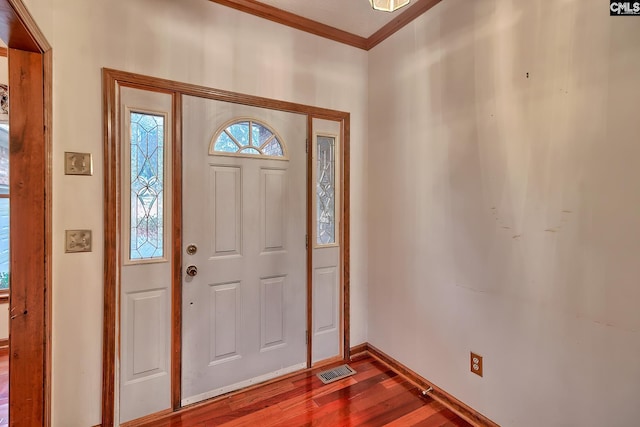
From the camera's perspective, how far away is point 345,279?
2.45 meters

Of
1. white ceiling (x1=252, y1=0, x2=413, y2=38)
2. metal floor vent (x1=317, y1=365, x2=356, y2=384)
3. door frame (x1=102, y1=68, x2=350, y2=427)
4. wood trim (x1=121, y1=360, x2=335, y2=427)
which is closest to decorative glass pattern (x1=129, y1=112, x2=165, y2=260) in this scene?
door frame (x1=102, y1=68, x2=350, y2=427)

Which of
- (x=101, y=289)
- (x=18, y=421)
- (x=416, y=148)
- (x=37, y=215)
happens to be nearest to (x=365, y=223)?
(x=416, y=148)

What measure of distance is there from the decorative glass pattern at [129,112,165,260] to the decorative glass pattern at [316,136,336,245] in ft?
3.64

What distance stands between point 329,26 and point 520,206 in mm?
1911

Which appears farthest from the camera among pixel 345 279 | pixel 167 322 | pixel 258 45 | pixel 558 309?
pixel 345 279

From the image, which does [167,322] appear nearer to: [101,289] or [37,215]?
[101,289]

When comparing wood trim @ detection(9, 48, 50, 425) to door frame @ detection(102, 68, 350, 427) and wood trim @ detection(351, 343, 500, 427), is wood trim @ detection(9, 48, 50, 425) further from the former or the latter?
wood trim @ detection(351, 343, 500, 427)

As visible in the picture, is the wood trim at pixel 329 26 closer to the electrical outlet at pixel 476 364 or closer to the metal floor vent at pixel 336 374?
the electrical outlet at pixel 476 364

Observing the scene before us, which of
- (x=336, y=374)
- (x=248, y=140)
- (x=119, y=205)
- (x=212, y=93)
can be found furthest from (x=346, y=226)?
(x=119, y=205)

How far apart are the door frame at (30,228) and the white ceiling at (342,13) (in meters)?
1.42

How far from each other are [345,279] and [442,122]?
4.61ft

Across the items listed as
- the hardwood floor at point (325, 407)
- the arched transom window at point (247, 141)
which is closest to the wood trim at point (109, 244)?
the hardwood floor at point (325, 407)

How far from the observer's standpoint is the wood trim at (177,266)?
1.81m
